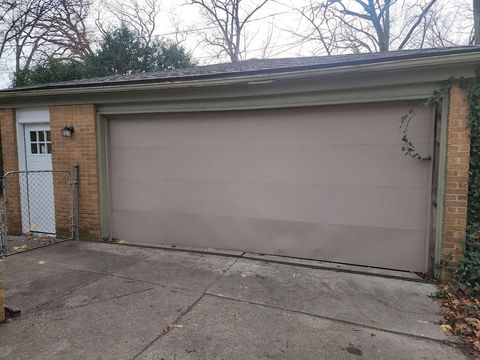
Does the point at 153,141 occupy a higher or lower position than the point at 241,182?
higher

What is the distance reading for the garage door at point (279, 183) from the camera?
426 centimetres

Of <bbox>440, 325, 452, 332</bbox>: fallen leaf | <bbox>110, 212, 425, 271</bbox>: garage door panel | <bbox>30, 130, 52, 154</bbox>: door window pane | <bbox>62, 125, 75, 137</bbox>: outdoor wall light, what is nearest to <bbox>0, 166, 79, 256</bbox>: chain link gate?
<bbox>30, 130, 52, 154</bbox>: door window pane

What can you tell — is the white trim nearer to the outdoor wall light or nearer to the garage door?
the outdoor wall light

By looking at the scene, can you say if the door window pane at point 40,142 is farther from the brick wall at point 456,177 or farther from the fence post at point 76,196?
the brick wall at point 456,177

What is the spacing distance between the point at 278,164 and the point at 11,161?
516cm

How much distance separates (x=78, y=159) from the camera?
223 inches

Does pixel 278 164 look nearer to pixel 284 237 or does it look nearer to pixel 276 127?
pixel 276 127

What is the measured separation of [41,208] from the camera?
619cm

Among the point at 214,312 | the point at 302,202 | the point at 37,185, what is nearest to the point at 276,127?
the point at 302,202

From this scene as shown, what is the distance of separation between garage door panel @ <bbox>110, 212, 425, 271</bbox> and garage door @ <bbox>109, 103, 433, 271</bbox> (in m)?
0.01

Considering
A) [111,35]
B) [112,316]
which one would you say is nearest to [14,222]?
[112,316]

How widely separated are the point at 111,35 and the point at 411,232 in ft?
45.0

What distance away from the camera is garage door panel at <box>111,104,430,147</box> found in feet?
Result: 13.9

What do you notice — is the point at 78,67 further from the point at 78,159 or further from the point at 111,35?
the point at 78,159
